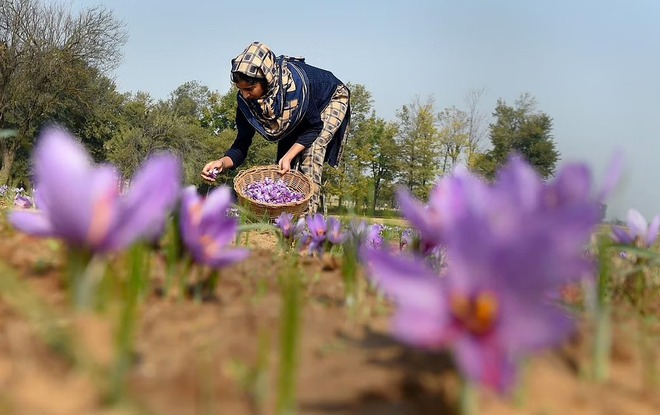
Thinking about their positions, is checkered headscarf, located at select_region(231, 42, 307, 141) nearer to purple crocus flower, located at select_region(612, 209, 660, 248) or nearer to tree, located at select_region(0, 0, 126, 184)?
purple crocus flower, located at select_region(612, 209, 660, 248)

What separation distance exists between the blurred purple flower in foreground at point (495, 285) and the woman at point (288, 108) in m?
5.10

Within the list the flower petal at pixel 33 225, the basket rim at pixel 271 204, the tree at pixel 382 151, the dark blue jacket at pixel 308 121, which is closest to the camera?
the flower petal at pixel 33 225

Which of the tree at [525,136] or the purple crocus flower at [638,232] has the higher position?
the tree at [525,136]

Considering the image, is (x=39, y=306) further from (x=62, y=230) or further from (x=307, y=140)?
(x=307, y=140)

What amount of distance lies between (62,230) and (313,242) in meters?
1.51

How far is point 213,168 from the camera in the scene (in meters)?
5.66

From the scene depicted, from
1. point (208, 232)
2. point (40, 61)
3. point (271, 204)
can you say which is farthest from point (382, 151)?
point (208, 232)

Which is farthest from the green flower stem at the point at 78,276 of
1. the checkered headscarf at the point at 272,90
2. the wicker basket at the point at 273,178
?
the checkered headscarf at the point at 272,90

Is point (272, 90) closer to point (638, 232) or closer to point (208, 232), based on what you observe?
point (638, 232)

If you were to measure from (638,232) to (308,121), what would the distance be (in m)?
5.47

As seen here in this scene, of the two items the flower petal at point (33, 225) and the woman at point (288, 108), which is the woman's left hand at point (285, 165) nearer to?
the woman at point (288, 108)

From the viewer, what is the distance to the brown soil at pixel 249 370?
A: 1.96 ft

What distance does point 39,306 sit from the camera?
2.21 feet

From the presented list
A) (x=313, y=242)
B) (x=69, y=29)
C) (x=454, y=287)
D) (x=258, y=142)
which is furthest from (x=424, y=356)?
(x=258, y=142)
